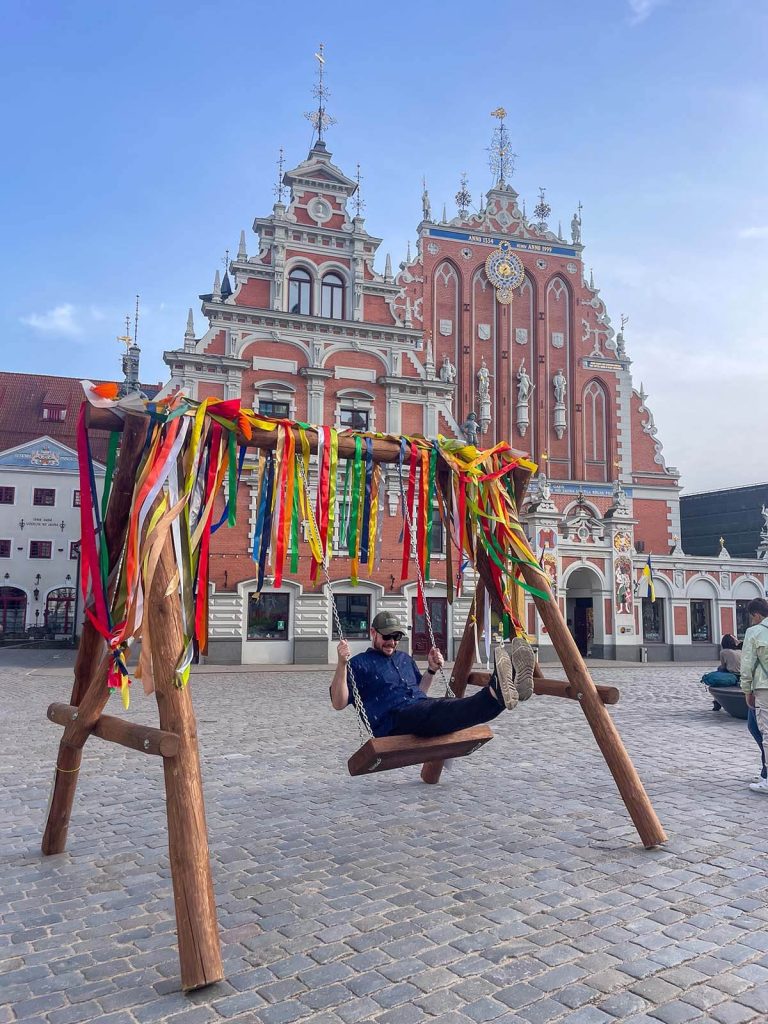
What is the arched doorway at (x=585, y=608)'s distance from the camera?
83.7 ft

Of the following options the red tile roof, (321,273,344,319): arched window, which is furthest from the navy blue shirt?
the red tile roof

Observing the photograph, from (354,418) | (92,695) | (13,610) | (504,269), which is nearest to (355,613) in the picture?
(354,418)

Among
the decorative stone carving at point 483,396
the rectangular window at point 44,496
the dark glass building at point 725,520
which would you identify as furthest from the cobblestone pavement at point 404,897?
the dark glass building at point 725,520

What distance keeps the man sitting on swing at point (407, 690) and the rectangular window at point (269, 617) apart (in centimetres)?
1713

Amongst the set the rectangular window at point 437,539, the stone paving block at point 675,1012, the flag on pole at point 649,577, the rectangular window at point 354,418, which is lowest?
the stone paving block at point 675,1012

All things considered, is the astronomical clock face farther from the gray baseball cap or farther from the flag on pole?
the gray baseball cap

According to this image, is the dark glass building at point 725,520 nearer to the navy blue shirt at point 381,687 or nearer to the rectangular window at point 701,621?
the rectangular window at point 701,621

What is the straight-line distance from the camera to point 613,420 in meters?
31.3

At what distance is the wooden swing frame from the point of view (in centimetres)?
347

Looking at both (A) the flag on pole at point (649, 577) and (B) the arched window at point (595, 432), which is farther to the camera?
(B) the arched window at point (595, 432)

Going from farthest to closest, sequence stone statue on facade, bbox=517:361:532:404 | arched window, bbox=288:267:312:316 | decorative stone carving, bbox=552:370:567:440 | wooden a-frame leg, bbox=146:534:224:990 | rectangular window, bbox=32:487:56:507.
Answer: rectangular window, bbox=32:487:56:507, decorative stone carving, bbox=552:370:567:440, stone statue on facade, bbox=517:361:532:404, arched window, bbox=288:267:312:316, wooden a-frame leg, bbox=146:534:224:990

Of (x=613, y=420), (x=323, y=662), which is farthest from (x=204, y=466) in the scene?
(x=613, y=420)

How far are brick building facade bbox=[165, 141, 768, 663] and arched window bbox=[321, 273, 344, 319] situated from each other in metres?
0.05

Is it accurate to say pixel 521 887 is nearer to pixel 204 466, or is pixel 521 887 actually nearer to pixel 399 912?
pixel 399 912
